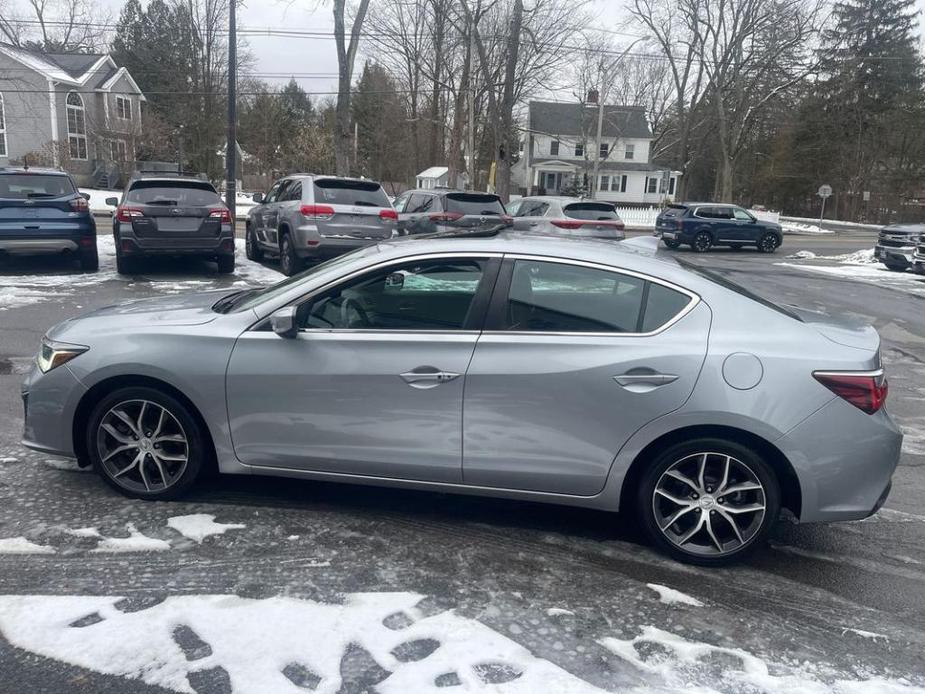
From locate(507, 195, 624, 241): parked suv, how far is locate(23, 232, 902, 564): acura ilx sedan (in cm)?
1214

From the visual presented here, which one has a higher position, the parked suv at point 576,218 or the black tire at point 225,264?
the parked suv at point 576,218

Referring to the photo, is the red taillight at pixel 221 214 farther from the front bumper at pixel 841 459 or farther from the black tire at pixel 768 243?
the black tire at pixel 768 243

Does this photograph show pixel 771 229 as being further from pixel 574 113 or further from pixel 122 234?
pixel 574 113

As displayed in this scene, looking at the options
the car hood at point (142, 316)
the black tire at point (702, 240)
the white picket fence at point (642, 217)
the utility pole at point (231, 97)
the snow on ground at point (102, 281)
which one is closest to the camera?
the car hood at point (142, 316)

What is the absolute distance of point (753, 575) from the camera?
366 cm

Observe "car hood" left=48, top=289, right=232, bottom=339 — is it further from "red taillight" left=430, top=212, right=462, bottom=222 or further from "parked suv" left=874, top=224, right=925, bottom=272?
"parked suv" left=874, top=224, right=925, bottom=272

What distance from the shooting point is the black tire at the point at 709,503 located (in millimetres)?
3553

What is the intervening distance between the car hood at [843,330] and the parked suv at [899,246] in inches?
693

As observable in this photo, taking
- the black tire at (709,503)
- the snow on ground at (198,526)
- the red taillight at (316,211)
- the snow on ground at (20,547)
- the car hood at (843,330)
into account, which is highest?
the red taillight at (316,211)

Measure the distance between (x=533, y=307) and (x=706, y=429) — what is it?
1.02 metres

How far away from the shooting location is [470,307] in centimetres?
384

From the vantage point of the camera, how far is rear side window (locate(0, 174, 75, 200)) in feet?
37.6

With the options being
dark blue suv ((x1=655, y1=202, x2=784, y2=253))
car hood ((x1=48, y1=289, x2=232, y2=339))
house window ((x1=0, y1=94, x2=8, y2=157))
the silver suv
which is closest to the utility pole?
the silver suv

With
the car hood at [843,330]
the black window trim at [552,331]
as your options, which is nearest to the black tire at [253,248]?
the black window trim at [552,331]
